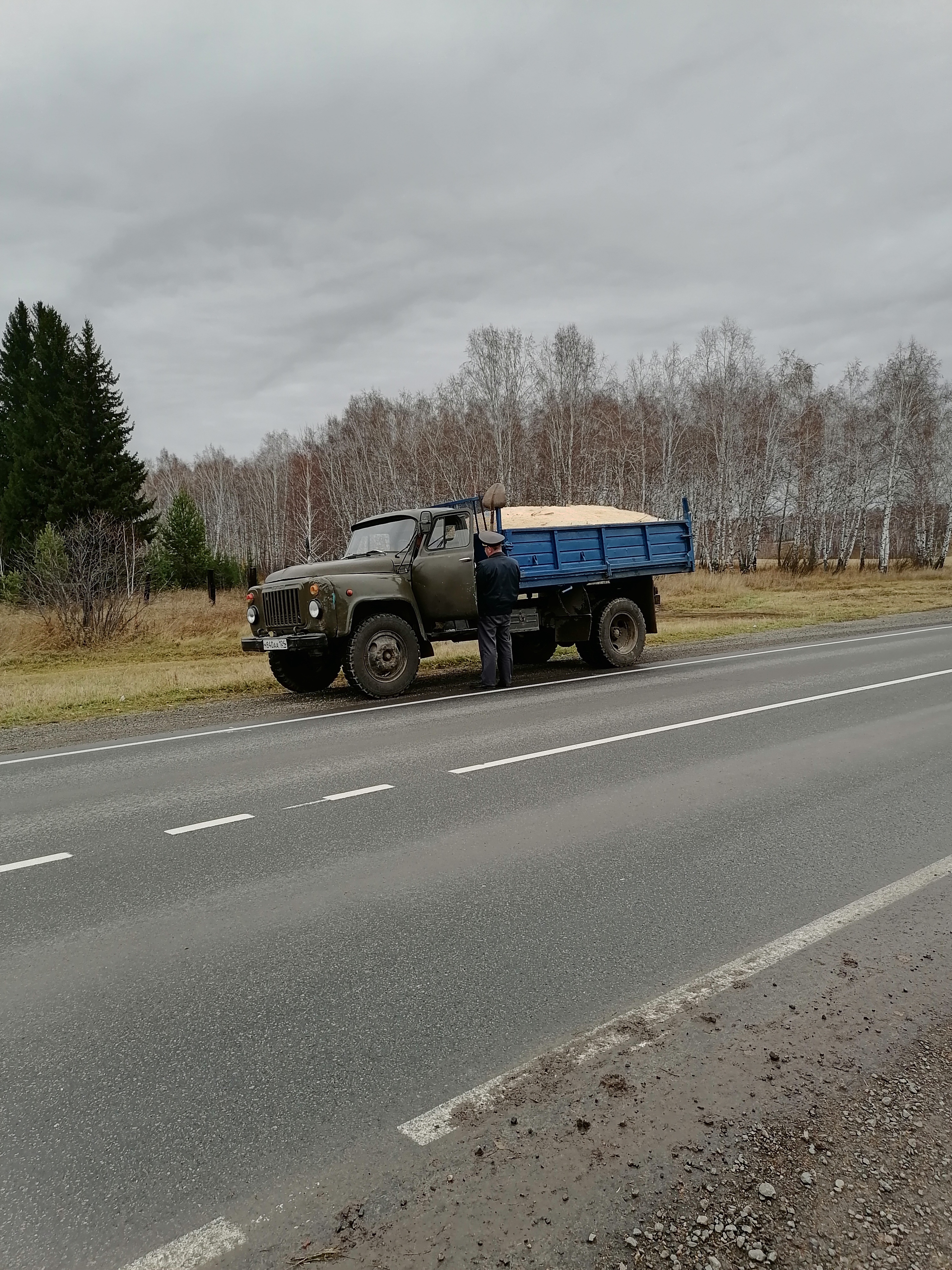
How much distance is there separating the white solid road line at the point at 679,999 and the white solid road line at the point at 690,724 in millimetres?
3318

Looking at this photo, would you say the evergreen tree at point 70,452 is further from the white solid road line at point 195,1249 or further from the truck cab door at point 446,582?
the white solid road line at point 195,1249

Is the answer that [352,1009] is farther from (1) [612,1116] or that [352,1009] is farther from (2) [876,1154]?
(2) [876,1154]

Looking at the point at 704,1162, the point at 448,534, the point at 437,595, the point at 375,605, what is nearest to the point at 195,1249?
the point at 704,1162

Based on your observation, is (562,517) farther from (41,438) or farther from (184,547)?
(41,438)

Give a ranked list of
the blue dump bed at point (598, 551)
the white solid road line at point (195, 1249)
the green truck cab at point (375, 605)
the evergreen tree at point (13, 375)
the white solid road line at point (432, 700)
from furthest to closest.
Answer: the evergreen tree at point (13, 375), the blue dump bed at point (598, 551), the green truck cab at point (375, 605), the white solid road line at point (432, 700), the white solid road line at point (195, 1249)

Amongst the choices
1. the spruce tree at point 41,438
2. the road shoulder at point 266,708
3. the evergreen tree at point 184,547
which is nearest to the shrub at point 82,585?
the road shoulder at point 266,708

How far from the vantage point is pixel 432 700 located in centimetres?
1124

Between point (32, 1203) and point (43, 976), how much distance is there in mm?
1463

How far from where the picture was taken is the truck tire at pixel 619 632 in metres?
13.8

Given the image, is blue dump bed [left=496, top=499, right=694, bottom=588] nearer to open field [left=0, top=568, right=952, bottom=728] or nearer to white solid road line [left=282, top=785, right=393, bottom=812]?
open field [left=0, top=568, right=952, bottom=728]

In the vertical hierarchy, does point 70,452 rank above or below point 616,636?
above

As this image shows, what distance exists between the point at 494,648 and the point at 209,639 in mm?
11302

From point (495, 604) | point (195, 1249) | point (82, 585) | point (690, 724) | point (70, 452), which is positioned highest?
point (70, 452)

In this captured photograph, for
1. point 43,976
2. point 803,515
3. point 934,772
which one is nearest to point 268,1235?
point 43,976
